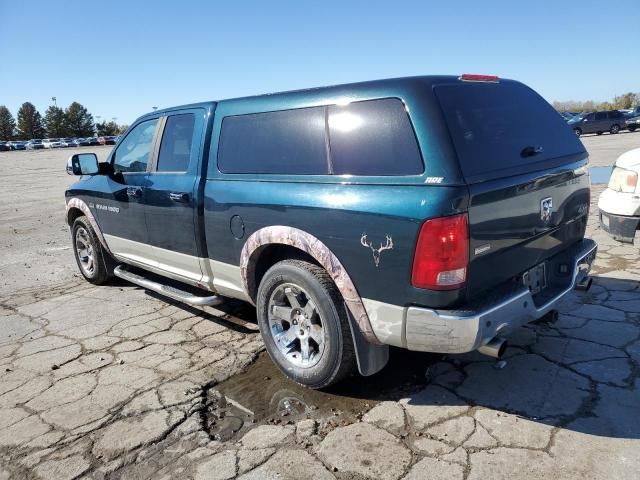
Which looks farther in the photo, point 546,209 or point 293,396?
point 293,396

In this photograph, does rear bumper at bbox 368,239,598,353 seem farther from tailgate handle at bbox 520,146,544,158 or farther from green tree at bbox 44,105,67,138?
green tree at bbox 44,105,67,138

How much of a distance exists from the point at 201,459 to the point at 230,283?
4.63 ft

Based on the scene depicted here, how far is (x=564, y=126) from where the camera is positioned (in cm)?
362

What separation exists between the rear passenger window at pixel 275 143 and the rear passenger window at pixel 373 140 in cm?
12

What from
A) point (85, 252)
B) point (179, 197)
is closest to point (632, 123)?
point (85, 252)

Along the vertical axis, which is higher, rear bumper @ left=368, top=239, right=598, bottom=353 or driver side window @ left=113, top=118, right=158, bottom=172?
driver side window @ left=113, top=118, right=158, bottom=172

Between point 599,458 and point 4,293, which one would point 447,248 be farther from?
point 4,293

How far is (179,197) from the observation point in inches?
158

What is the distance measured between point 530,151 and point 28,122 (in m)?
113

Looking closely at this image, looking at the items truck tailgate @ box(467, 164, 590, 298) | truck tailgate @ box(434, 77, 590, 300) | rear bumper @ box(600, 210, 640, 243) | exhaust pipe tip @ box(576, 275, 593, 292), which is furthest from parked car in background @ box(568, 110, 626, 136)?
truck tailgate @ box(467, 164, 590, 298)

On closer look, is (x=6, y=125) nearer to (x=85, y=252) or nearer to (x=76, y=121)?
(x=76, y=121)

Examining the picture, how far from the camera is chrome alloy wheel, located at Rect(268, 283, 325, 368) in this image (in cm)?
322

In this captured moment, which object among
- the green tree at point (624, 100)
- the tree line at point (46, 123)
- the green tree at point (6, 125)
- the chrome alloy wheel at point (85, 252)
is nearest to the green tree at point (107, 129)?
the tree line at point (46, 123)

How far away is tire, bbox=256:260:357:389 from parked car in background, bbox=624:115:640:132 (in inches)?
1395
